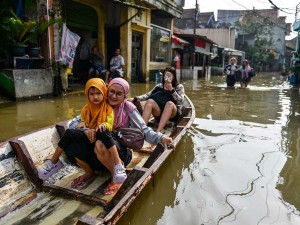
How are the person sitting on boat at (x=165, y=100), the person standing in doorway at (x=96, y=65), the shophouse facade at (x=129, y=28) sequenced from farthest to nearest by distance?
the person standing in doorway at (x=96, y=65) < the shophouse facade at (x=129, y=28) < the person sitting on boat at (x=165, y=100)

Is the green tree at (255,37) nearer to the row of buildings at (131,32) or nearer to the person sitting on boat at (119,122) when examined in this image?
Result: the row of buildings at (131,32)

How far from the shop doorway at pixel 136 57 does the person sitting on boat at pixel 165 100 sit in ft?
31.9

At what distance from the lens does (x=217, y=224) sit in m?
2.60

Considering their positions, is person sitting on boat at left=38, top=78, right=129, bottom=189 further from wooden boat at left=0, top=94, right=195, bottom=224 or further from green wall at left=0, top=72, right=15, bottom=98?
green wall at left=0, top=72, right=15, bottom=98

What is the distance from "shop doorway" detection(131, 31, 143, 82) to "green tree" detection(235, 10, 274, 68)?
25.3m

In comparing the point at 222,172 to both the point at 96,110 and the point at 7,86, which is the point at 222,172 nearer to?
the point at 96,110

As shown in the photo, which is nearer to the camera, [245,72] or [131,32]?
[131,32]

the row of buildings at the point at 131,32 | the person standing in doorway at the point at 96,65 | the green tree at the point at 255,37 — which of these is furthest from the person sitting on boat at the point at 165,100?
the green tree at the point at 255,37

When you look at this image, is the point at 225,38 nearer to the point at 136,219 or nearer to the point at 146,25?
the point at 146,25

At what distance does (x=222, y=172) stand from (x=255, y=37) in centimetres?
3782

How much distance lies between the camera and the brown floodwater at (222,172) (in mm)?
2764

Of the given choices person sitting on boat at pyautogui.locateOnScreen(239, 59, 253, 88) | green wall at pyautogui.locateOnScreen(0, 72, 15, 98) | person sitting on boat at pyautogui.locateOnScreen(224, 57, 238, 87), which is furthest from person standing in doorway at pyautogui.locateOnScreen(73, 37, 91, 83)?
person sitting on boat at pyautogui.locateOnScreen(239, 59, 253, 88)

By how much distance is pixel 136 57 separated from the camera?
1486cm

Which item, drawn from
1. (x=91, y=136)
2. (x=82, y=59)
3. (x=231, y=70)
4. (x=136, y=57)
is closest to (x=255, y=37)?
(x=231, y=70)
